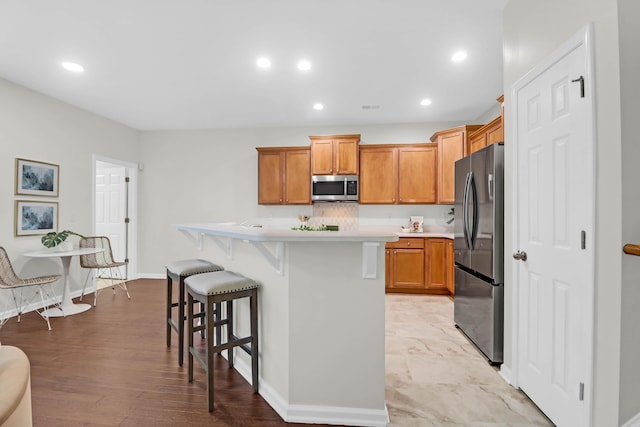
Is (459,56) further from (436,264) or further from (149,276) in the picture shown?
(149,276)

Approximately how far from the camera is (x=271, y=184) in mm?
5395

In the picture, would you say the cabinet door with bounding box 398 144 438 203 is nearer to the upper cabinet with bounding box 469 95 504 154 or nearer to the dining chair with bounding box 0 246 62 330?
the upper cabinet with bounding box 469 95 504 154

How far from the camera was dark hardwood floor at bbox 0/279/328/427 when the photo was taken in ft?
6.25

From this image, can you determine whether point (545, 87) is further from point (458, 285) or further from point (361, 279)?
point (458, 285)

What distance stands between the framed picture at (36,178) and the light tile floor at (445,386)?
464 cm

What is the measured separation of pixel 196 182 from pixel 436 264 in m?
4.44

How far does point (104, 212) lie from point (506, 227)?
641cm

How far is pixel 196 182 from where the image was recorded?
19.1 feet

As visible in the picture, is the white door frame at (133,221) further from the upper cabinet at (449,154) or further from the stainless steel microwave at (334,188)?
the upper cabinet at (449,154)

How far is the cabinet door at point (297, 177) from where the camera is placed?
17.4 ft

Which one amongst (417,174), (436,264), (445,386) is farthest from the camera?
(417,174)

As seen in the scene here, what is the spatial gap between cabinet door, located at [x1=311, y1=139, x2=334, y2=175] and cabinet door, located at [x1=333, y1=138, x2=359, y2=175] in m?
0.12

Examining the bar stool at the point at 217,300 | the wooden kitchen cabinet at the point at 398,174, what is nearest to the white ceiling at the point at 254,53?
the wooden kitchen cabinet at the point at 398,174

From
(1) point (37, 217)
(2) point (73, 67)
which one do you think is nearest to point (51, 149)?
(1) point (37, 217)
